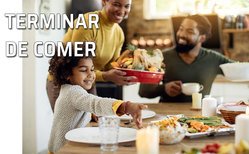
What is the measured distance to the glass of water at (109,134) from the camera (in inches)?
38.4

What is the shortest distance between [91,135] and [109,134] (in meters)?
0.14

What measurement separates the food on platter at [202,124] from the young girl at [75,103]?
0.16 meters

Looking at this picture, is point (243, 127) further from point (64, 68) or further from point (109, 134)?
point (64, 68)

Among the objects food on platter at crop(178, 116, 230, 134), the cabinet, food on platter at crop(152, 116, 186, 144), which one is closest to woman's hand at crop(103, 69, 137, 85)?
food on platter at crop(178, 116, 230, 134)

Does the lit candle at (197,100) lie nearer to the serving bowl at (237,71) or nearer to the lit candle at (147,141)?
the serving bowl at (237,71)

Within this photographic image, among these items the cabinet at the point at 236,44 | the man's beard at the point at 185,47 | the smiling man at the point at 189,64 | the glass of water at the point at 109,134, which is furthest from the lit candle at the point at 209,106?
the cabinet at the point at 236,44

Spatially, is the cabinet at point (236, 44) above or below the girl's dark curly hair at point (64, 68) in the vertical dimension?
above

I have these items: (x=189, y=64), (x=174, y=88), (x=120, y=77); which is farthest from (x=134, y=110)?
(x=189, y=64)

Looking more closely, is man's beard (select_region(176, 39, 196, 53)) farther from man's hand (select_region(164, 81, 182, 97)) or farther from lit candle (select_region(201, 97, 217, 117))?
lit candle (select_region(201, 97, 217, 117))

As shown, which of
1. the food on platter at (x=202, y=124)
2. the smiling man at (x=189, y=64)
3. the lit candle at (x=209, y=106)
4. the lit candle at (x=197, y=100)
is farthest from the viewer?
the smiling man at (x=189, y=64)

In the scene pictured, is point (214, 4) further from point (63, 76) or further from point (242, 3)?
point (63, 76)

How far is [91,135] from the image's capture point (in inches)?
43.7

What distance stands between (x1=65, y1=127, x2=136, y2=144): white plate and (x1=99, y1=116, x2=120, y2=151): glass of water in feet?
0.10

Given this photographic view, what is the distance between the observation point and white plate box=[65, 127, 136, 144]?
3.37 ft
